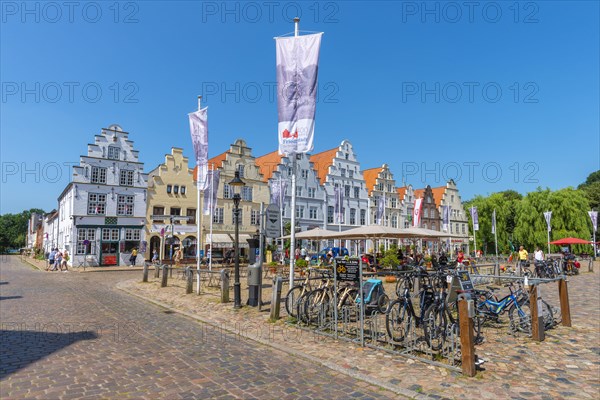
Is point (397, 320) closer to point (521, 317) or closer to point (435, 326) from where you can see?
point (435, 326)

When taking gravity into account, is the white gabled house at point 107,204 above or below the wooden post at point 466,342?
above

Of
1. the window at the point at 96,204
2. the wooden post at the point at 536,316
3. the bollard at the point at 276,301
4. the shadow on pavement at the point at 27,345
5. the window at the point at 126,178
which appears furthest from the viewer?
the window at the point at 126,178

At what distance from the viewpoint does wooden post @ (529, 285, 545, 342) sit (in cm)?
802

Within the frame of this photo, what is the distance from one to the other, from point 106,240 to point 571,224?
5208cm

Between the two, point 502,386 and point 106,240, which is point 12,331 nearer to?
point 502,386

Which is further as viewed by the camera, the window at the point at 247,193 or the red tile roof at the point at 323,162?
the red tile roof at the point at 323,162

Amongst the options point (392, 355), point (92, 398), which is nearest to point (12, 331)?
point (92, 398)

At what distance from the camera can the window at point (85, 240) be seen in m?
35.6

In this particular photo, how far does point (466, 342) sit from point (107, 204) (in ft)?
124

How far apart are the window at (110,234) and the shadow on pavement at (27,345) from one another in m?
29.7

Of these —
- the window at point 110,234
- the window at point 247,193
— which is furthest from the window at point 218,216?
the window at point 110,234

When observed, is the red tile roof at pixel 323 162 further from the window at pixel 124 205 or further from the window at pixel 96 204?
the window at pixel 96 204

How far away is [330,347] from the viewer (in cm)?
758

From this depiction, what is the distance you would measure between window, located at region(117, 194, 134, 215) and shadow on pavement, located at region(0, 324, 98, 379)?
3040 cm
